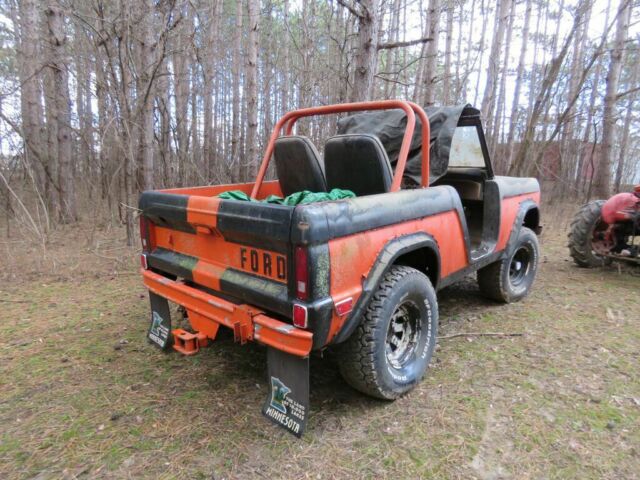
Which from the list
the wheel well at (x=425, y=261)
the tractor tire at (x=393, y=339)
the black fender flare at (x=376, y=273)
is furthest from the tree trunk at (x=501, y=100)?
the black fender flare at (x=376, y=273)

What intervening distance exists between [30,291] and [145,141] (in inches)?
101

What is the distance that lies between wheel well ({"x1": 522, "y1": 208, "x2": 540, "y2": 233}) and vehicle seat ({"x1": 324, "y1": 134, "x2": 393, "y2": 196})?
2.44 m

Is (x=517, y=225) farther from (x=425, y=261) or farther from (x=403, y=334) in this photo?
(x=403, y=334)

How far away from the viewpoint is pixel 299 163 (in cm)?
319

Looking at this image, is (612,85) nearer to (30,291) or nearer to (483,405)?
(483,405)

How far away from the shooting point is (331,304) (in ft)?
6.72

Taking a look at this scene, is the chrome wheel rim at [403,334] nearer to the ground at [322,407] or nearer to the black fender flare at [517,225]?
the ground at [322,407]

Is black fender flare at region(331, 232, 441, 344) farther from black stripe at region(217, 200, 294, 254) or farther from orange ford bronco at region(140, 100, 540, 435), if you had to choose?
black stripe at region(217, 200, 294, 254)

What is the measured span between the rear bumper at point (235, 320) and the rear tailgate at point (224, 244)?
68mm

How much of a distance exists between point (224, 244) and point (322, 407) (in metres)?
1.15

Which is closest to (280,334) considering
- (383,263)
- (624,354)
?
(383,263)

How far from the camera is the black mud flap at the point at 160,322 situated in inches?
119

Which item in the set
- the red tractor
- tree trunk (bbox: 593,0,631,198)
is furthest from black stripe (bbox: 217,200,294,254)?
tree trunk (bbox: 593,0,631,198)

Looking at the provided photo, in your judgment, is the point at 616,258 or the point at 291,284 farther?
the point at 616,258
